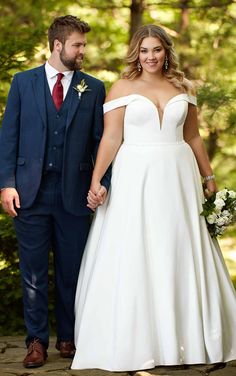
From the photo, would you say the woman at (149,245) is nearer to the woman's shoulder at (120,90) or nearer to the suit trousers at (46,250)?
the woman's shoulder at (120,90)

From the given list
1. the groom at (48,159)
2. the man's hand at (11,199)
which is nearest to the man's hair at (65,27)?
the groom at (48,159)

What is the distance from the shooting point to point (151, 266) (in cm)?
507

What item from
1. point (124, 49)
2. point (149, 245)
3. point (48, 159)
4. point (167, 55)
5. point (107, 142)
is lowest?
point (149, 245)

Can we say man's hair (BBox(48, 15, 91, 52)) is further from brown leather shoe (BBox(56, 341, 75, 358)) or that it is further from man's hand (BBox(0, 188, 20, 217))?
brown leather shoe (BBox(56, 341, 75, 358))

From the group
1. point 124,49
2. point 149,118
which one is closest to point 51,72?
point 149,118

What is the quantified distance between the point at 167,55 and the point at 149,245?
3.91ft

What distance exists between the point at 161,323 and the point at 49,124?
4.53 feet

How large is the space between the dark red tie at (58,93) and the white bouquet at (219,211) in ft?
3.66

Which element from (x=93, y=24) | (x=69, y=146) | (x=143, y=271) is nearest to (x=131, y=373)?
(x=143, y=271)

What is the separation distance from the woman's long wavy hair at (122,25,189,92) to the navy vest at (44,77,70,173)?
463mm

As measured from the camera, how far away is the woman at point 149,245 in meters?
4.98

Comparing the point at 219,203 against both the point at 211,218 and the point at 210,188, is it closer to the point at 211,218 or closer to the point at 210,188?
the point at 211,218

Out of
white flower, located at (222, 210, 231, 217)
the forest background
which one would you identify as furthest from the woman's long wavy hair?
the forest background

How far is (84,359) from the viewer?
5.03 metres
